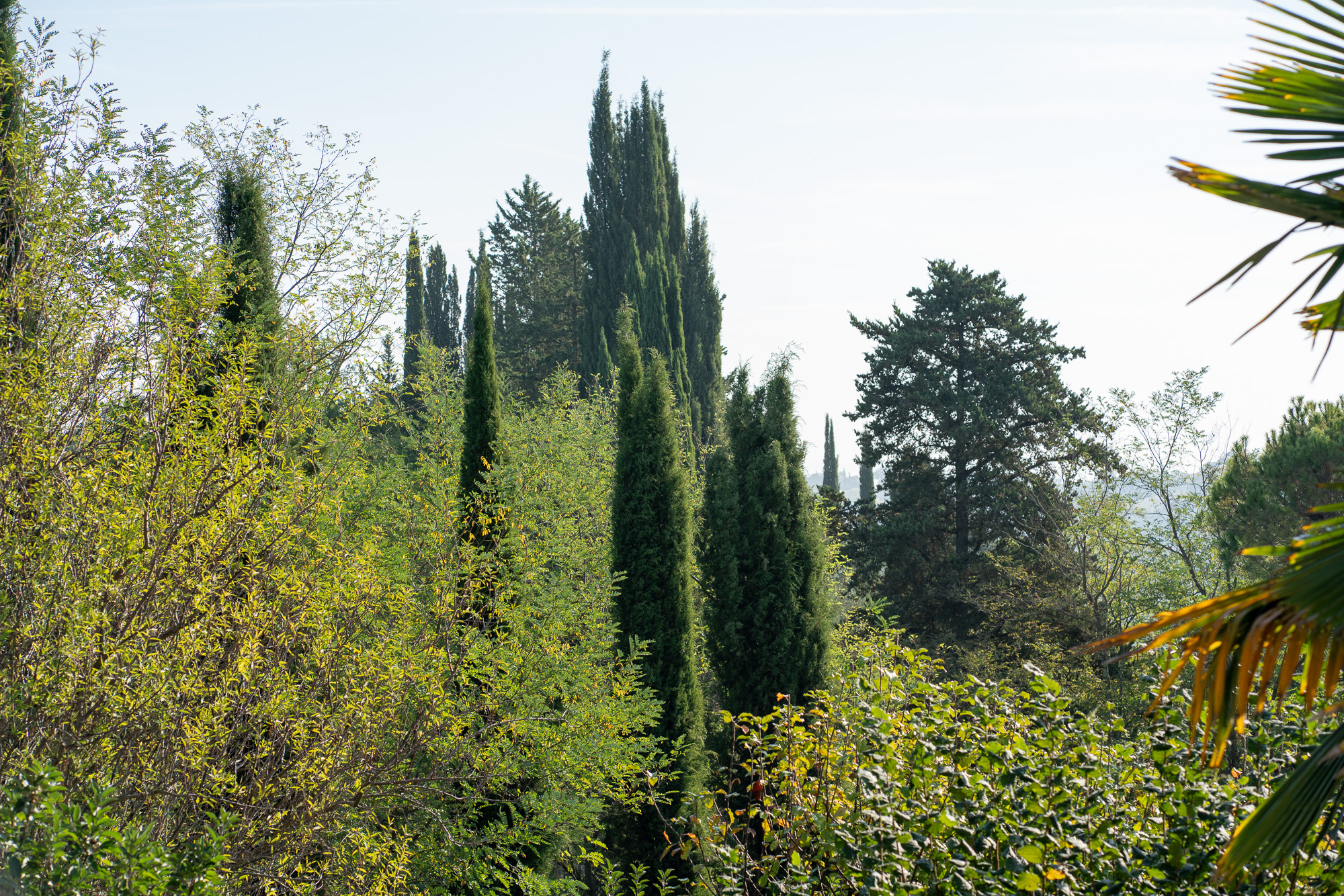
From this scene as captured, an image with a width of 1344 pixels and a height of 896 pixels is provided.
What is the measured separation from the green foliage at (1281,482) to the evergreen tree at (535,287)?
19432mm

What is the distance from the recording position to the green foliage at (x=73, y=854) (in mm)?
3031

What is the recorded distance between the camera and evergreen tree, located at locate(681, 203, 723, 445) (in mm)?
25328

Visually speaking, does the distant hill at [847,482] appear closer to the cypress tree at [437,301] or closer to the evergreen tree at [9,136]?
the cypress tree at [437,301]

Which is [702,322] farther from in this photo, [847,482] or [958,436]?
[847,482]

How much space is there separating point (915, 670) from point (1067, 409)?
56.3ft

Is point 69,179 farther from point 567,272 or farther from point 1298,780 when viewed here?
point 567,272

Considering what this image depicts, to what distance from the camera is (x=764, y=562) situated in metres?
11.6

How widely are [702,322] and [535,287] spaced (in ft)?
24.6

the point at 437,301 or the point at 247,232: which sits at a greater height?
the point at 437,301

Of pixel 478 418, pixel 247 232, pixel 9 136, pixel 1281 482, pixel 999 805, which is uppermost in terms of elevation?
pixel 247 232

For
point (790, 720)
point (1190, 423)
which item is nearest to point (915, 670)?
point (790, 720)

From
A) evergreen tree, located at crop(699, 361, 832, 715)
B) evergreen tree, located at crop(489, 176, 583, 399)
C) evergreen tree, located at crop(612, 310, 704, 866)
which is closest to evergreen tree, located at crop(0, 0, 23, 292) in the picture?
evergreen tree, located at crop(612, 310, 704, 866)

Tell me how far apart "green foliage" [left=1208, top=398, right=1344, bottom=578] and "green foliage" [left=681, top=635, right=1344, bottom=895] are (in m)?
11.0

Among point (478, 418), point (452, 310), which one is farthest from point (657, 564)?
point (452, 310)
